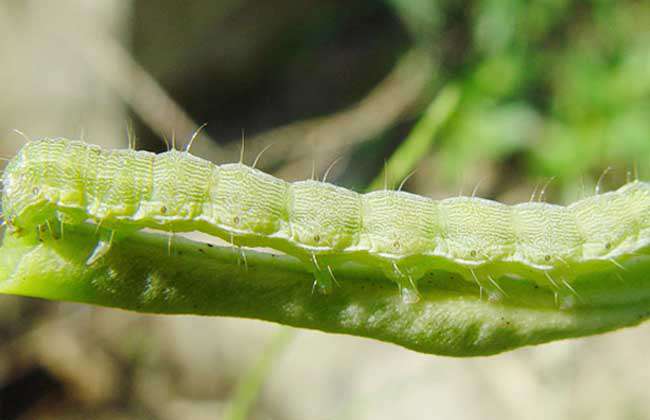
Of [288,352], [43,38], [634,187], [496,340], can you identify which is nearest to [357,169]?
[288,352]

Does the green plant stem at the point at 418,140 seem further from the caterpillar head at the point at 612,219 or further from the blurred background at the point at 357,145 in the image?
the caterpillar head at the point at 612,219

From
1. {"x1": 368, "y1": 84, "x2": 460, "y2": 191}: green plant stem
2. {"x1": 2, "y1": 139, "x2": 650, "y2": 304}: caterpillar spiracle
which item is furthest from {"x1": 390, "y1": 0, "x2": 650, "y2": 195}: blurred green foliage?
{"x1": 2, "y1": 139, "x2": 650, "y2": 304}: caterpillar spiracle

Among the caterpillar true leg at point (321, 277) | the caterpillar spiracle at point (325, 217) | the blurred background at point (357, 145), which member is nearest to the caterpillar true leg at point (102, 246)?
the caterpillar spiracle at point (325, 217)

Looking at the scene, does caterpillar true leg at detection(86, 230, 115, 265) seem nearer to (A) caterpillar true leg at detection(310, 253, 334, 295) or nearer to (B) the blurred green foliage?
(A) caterpillar true leg at detection(310, 253, 334, 295)

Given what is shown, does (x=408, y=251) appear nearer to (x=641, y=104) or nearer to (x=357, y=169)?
(x=641, y=104)

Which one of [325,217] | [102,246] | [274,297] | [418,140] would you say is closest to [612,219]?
[325,217]

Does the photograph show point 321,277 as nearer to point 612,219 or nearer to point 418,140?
point 612,219

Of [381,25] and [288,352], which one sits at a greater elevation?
[381,25]
